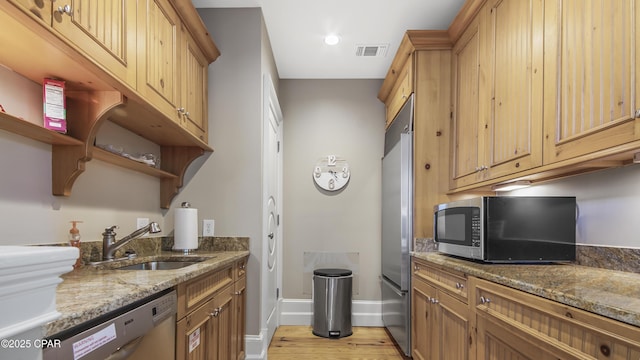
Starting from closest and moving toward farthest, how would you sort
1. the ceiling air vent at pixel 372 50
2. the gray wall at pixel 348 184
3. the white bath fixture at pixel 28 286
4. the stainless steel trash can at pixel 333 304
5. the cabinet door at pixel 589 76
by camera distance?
the white bath fixture at pixel 28 286, the cabinet door at pixel 589 76, the ceiling air vent at pixel 372 50, the stainless steel trash can at pixel 333 304, the gray wall at pixel 348 184

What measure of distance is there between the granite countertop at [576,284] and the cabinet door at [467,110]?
71cm

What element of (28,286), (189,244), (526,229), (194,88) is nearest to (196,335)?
(189,244)

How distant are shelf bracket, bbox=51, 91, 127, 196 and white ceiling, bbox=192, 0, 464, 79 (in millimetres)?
1395

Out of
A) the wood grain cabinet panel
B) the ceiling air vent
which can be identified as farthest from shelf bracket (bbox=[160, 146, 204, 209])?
the wood grain cabinet panel

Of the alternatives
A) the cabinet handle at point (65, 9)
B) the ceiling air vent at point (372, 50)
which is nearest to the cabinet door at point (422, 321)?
the ceiling air vent at point (372, 50)

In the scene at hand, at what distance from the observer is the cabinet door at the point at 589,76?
114cm

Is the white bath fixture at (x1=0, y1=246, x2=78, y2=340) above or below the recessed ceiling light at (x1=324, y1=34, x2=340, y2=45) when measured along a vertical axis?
below

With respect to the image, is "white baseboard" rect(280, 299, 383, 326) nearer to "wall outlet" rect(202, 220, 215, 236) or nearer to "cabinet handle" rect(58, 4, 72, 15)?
"wall outlet" rect(202, 220, 215, 236)

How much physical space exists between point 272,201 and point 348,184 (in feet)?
3.11

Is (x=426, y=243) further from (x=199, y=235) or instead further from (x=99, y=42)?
(x=99, y=42)

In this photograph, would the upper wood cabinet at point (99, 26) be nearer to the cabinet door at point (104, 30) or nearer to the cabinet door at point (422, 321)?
the cabinet door at point (104, 30)

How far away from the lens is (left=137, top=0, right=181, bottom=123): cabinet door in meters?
1.59

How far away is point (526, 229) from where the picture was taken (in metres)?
1.71

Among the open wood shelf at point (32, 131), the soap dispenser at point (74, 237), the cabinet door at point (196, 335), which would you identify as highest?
the open wood shelf at point (32, 131)
